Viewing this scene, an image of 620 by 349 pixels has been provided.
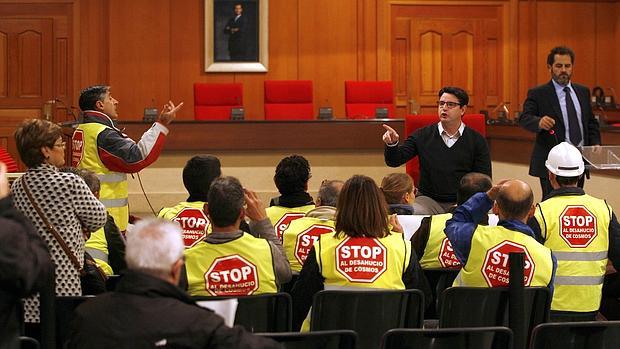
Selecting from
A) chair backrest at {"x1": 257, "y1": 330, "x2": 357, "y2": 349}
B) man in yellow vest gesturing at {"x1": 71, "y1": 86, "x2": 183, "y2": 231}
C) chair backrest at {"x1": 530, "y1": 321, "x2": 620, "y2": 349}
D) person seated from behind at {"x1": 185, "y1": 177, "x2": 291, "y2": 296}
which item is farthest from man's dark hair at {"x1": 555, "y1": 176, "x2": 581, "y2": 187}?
man in yellow vest gesturing at {"x1": 71, "y1": 86, "x2": 183, "y2": 231}

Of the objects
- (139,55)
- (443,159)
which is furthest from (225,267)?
(139,55)

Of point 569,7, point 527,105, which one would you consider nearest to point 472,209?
point 527,105

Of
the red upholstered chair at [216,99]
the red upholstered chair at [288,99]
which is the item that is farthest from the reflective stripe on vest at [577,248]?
the red upholstered chair at [216,99]

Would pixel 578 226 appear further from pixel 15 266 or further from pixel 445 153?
pixel 15 266

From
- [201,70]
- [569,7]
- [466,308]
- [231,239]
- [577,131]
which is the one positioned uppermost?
[569,7]

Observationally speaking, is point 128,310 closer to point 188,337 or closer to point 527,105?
point 188,337

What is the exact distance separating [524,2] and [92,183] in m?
9.95

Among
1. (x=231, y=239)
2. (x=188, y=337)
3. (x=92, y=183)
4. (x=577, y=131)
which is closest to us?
(x=188, y=337)

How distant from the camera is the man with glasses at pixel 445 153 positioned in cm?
671

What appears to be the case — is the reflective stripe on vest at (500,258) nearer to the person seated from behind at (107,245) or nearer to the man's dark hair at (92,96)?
the person seated from behind at (107,245)

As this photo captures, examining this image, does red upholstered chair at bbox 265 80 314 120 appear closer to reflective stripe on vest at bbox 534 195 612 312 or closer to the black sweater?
the black sweater

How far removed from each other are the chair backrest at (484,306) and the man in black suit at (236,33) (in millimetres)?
9737

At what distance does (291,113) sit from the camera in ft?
39.5

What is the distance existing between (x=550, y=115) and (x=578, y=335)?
165 inches
